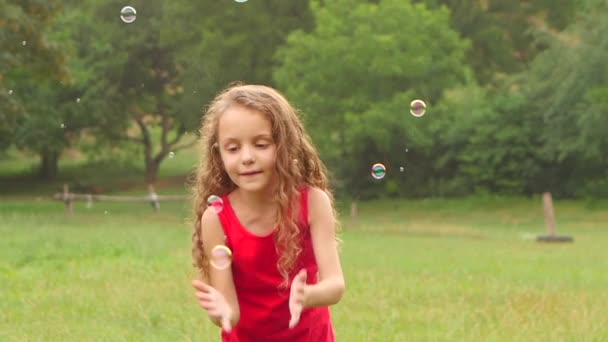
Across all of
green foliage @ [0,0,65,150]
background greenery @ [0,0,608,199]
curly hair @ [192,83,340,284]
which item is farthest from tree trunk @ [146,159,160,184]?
curly hair @ [192,83,340,284]

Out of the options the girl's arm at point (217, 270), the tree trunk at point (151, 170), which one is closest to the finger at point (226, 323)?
the girl's arm at point (217, 270)

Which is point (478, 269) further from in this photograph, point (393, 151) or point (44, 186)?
point (44, 186)

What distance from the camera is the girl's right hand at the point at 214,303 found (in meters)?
3.93

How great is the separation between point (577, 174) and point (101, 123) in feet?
84.5

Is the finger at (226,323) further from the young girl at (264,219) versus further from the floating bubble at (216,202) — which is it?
the floating bubble at (216,202)

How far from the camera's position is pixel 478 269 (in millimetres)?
14484

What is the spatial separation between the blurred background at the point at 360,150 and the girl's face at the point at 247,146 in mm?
3448

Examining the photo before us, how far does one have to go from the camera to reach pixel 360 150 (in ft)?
149

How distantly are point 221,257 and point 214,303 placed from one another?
0.32 metres

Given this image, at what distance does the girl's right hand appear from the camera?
12.9 feet

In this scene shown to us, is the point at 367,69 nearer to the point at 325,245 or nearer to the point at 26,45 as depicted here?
the point at 26,45

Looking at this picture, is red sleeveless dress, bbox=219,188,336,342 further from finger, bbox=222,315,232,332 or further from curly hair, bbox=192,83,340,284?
finger, bbox=222,315,232,332

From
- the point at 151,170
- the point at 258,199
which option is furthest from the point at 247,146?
the point at 151,170

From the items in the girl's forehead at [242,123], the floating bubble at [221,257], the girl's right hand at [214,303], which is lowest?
the girl's right hand at [214,303]
